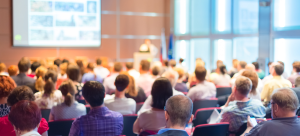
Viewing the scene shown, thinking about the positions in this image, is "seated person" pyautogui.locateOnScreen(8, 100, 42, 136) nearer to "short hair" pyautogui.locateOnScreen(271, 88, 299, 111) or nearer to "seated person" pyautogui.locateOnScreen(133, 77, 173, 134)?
"seated person" pyautogui.locateOnScreen(133, 77, 173, 134)

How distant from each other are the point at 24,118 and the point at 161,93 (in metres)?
1.35

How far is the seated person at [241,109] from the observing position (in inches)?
118

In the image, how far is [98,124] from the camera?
249 cm

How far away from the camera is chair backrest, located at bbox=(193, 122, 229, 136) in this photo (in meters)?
2.58

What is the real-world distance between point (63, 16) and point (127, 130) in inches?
322

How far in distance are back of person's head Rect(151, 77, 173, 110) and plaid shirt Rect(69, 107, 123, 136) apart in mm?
415

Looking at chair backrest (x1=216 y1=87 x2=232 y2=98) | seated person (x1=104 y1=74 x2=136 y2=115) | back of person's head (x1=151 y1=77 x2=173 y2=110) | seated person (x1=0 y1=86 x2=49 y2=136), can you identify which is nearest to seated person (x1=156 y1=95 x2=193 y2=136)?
back of person's head (x1=151 y1=77 x2=173 y2=110)

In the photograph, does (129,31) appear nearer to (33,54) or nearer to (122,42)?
(122,42)

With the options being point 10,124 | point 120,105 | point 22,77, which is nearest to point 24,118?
point 10,124

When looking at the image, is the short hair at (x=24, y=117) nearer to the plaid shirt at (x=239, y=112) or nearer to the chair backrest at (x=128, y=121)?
the chair backrest at (x=128, y=121)

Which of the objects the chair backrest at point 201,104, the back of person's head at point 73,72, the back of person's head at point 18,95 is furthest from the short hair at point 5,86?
the chair backrest at point 201,104

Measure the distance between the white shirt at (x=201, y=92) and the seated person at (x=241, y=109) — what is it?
53.2 inches

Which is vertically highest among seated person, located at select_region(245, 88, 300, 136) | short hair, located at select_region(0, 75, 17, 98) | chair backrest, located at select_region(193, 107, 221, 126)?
short hair, located at select_region(0, 75, 17, 98)

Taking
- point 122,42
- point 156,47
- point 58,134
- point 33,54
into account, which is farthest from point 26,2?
point 58,134
